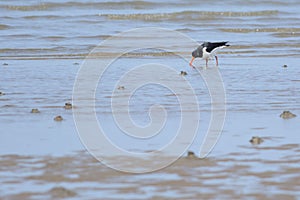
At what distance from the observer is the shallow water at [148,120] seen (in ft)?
15.8

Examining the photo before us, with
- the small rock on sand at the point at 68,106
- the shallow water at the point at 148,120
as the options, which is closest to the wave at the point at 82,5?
the shallow water at the point at 148,120

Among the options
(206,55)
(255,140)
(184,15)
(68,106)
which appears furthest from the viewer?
(184,15)

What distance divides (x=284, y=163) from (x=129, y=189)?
1.31 meters

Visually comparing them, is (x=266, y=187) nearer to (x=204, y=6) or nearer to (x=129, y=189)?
(x=129, y=189)

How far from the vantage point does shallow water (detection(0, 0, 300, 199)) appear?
4.80 metres

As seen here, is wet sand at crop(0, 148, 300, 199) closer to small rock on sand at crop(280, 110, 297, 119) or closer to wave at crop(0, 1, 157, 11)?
small rock on sand at crop(280, 110, 297, 119)

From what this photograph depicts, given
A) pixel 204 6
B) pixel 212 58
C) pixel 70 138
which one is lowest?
pixel 70 138

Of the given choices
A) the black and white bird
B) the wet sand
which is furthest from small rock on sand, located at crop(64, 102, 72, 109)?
the black and white bird

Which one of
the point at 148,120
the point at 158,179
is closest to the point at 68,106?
the point at 148,120

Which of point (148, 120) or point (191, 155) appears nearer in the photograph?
point (191, 155)

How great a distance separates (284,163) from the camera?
17.7 feet

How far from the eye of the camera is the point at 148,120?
6949 mm

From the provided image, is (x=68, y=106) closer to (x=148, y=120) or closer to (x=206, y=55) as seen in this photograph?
(x=148, y=120)

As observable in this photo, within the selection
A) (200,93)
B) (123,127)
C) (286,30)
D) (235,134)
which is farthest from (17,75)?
(286,30)
